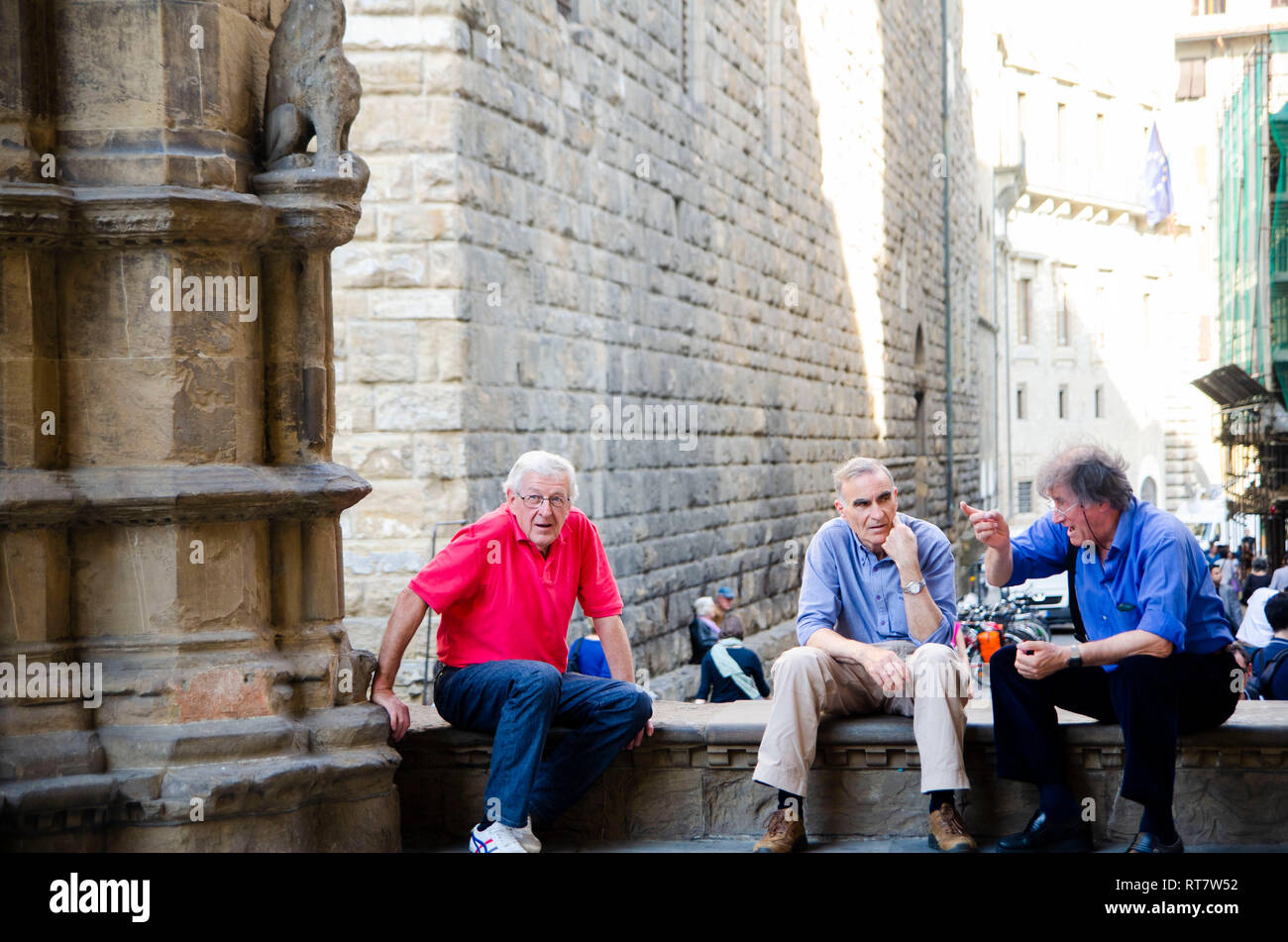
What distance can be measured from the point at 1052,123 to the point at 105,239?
41.8m

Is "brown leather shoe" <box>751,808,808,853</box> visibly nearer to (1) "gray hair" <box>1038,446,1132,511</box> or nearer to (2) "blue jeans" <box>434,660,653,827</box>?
(2) "blue jeans" <box>434,660,653,827</box>

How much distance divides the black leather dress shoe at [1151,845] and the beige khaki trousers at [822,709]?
1.50 feet

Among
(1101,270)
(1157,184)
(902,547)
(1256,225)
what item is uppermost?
(1157,184)

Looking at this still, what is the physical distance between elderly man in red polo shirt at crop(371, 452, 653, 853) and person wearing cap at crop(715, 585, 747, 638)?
22.5 ft

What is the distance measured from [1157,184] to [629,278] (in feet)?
118

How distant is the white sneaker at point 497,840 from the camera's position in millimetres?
4215

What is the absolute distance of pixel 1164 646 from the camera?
4203 millimetres

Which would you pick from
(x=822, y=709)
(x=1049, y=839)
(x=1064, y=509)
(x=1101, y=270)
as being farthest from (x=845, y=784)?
(x=1101, y=270)

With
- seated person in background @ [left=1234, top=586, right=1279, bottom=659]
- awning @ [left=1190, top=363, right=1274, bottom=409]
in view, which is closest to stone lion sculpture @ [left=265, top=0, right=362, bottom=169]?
seated person in background @ [left=1234, top=586, right=1279, bottom=659]

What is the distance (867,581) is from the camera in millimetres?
4734

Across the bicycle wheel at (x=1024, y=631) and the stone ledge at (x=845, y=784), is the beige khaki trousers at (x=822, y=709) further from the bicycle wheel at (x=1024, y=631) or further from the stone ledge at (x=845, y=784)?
the bicycle wheel at (x=1024, y=631)

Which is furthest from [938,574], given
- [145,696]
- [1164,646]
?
[145,696]

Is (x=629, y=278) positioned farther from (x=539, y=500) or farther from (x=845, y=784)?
(x=845, y=784)

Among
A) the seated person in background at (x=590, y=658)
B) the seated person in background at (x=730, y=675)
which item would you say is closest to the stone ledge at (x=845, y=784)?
the seated person in background at (x=590, y=658)
